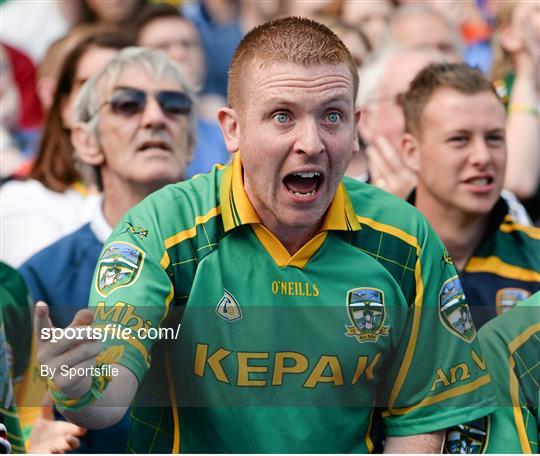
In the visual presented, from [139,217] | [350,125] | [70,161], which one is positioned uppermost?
[70,161]

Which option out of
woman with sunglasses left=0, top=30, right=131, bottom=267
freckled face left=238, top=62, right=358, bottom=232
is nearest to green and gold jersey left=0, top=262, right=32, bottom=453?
woman with sunglasses left=0, top=30, right=131, bottom=267

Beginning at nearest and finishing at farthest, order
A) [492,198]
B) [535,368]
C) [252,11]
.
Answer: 1. [535,368]
2. [492,198]
3. [252,11]

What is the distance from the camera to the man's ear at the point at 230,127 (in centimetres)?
315

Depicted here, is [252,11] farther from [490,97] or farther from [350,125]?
[350,125]

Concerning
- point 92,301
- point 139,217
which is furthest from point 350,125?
point 92,301

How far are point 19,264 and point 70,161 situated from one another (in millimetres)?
705

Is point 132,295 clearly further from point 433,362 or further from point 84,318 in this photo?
point 433,362

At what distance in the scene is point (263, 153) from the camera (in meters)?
3.04

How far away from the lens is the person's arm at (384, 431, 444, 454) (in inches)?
122

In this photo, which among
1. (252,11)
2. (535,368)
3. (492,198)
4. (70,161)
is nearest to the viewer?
(535,368)

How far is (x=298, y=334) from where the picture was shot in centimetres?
310

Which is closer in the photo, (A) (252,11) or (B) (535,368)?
(B) (535,368)

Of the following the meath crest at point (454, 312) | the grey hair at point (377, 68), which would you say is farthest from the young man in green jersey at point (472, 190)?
the meath crest at point (454, 312)

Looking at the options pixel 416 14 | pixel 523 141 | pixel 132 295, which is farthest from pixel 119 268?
pixel 416 14
